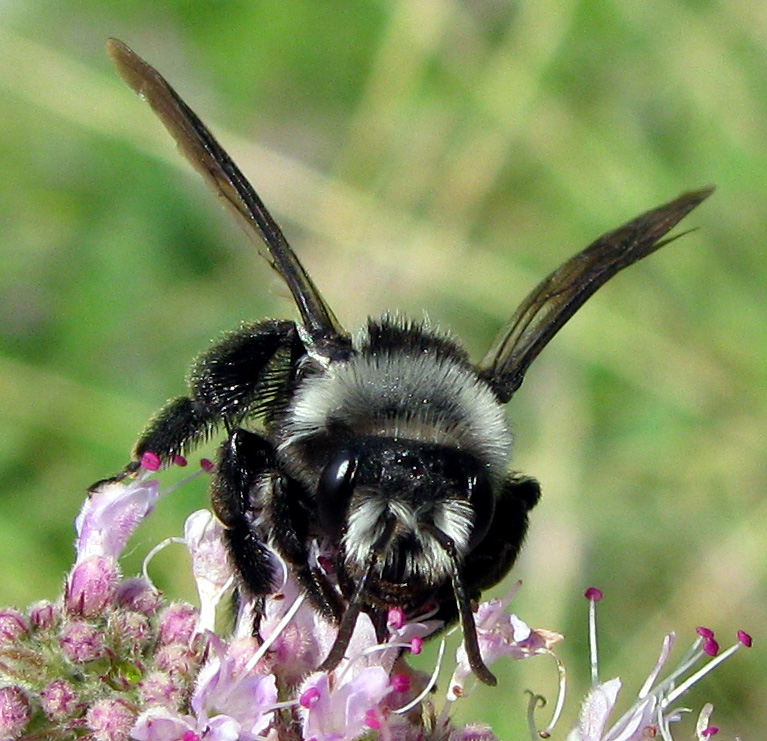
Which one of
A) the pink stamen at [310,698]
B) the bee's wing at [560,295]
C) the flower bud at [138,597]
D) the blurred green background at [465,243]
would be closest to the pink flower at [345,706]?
the pink stamen at [310,698]

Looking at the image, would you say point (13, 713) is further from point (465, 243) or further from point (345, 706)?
point (465, 243)

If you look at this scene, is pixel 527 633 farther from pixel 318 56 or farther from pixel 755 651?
pixel 318 56

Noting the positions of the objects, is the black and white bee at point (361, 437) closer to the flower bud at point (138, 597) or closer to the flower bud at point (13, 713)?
the flower bud at point (138, 597)

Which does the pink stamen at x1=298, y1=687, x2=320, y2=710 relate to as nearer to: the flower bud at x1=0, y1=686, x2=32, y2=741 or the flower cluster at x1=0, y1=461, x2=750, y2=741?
the flower cluster at x1=0, y1=461, x2=750, y2=741

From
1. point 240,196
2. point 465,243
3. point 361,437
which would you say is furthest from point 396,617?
point 465,243

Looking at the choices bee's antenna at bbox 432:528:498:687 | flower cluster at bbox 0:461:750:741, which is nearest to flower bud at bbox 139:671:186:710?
flower cluster at bbox 0:461:750:741

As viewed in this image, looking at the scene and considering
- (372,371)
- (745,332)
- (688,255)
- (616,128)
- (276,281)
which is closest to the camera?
(372,371)

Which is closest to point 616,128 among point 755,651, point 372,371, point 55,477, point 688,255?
point 688,255
